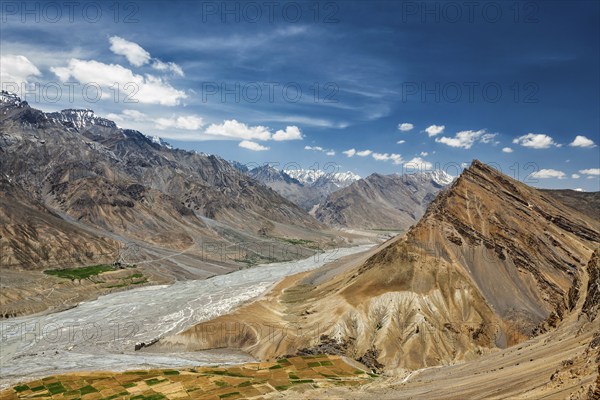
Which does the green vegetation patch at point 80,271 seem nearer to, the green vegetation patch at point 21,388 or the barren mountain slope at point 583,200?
the green vegetation patch at point 21,388

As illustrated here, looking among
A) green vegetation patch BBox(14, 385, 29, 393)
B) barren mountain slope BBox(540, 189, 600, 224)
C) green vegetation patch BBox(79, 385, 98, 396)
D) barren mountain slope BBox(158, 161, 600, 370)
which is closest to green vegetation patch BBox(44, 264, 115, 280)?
barren mountain slope BBox(158, 161, 600, 370)

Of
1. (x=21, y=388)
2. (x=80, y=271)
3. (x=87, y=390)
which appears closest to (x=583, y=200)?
(x=87, y=390)

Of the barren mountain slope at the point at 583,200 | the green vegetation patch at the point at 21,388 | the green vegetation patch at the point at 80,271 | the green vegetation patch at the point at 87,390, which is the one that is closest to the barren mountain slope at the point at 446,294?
the green vegetation patch at the point at 87,390

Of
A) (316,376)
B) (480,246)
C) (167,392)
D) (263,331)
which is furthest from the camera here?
(480,246)

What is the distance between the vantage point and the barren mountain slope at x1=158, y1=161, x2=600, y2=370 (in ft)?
301

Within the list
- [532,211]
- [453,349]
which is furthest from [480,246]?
[453,349]

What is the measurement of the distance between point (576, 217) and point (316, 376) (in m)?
96.9

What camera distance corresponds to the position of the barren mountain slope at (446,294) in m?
91.7

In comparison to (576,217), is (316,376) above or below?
below

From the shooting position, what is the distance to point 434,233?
388 ft

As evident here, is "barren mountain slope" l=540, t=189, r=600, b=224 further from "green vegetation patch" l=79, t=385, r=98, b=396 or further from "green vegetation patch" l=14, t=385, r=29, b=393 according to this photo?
"green vegetation patch" l=14, t=385, r=29, b=393

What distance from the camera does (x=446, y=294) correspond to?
101m

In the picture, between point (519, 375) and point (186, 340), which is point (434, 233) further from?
point (519, 375)

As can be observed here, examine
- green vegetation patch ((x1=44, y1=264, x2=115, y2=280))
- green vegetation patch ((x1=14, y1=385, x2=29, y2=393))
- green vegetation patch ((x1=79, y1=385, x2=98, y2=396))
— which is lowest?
green vegetation patch ((x1=14, y1=385, x2=29, y2=393))
